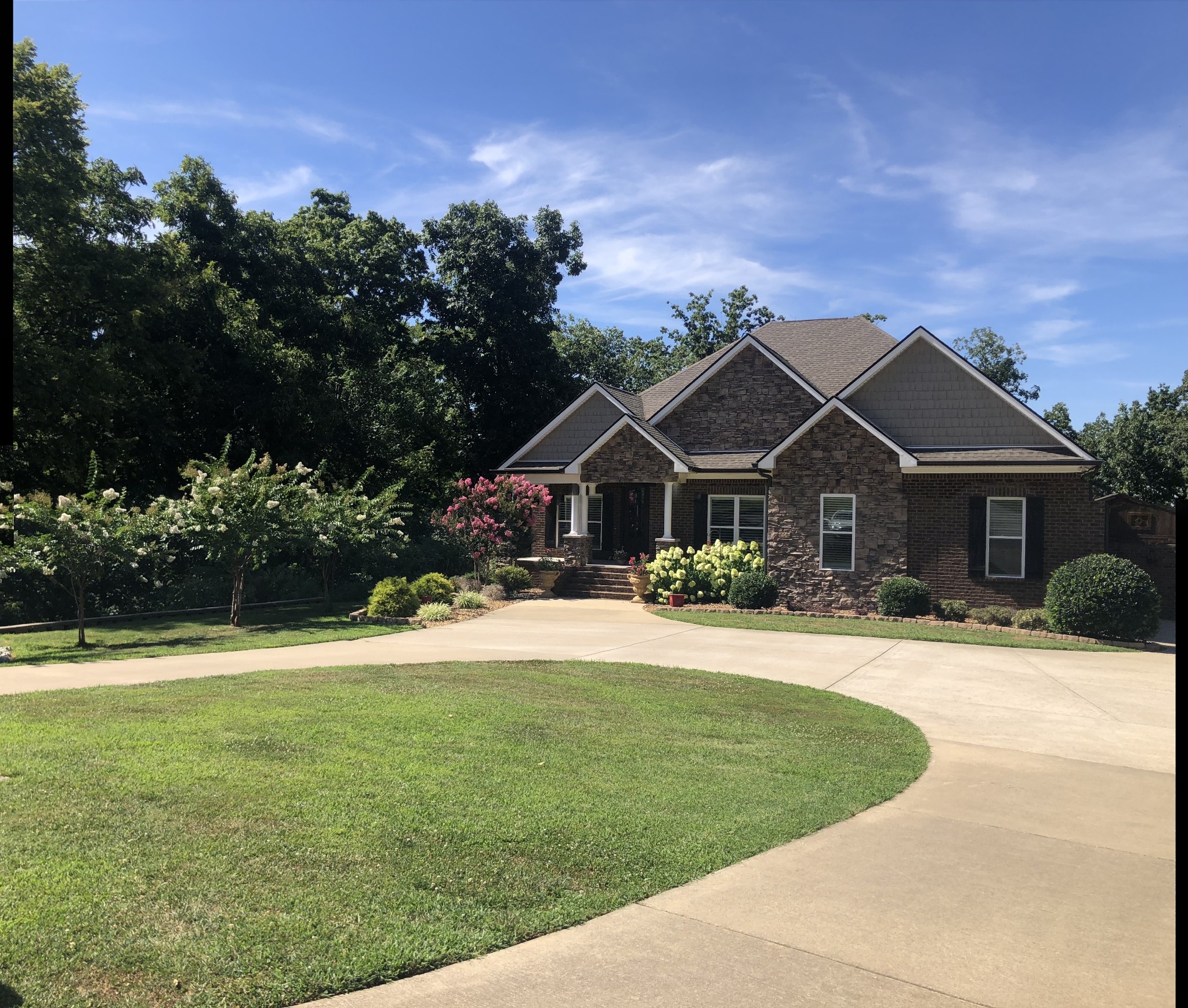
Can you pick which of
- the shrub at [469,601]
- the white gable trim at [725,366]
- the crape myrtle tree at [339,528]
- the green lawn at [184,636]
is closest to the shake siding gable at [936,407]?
the white gable trim at [725,366]

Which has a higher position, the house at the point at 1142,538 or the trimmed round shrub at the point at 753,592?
the house at the point at 1142,538

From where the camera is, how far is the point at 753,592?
20750 mm

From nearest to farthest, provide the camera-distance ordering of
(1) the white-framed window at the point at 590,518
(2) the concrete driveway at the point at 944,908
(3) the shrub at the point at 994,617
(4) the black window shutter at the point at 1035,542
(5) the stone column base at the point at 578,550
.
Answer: (2) the concrete driveway at the point at 944,908
(3) the shrub at the point at 994,617
(4) the black window shutter at the point at 1035,542
(5) the stone column base at the point at 578,550
(1) the white-framed window at the point at 590,518

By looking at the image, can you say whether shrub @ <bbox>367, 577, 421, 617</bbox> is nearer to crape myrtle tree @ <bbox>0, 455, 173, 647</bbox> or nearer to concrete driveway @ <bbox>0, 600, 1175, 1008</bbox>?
crape myrtle tree @ <bbox>0, 455, 173, 647</bbox>

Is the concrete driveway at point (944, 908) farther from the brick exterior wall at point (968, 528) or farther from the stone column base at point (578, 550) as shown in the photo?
the stone column base at point (578, 550)

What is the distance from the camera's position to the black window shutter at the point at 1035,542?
65.9 ft

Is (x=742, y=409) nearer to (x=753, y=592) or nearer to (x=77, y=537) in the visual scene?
(x=753, y=592)

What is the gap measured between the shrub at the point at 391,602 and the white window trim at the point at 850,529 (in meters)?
9.66

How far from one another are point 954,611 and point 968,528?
2274 millimetres

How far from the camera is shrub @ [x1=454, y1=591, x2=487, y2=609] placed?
19.8 metres

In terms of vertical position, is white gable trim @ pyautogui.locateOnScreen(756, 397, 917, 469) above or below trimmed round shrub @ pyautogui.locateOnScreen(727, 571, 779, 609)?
above

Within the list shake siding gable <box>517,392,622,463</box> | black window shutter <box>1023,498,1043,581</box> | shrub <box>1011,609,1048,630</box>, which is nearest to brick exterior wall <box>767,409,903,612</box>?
black window shutter <box>1023,498,1043,581</box>

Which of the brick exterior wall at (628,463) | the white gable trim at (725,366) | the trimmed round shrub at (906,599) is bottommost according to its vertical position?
the trimmed round shrub at (906,599)

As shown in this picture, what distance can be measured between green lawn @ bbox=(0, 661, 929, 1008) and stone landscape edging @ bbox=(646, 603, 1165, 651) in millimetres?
8847
